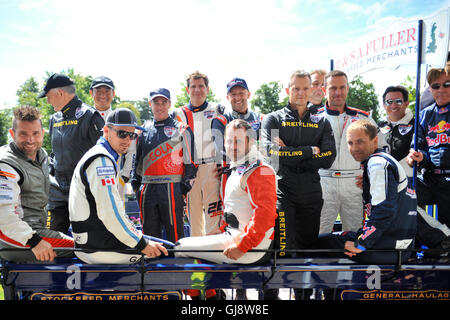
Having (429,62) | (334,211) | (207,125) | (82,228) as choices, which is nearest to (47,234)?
(82,228)

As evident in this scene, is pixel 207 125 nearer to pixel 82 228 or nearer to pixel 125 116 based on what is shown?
pixel 125 116

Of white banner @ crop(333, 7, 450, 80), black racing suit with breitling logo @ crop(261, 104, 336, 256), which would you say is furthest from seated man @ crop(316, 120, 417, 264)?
white banner @ crop(333, 7, 450, 80)

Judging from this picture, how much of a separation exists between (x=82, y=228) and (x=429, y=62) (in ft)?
12.4

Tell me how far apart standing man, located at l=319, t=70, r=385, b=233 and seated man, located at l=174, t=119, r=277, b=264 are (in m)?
1.48

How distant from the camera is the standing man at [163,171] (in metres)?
3.84

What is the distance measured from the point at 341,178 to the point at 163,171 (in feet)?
7.22

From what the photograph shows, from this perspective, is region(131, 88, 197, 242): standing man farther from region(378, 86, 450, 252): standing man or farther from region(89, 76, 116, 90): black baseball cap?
region(378, 86, 450, 252): standing man

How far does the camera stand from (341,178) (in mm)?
3748

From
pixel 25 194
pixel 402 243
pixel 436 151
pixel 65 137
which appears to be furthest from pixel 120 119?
pixel 436 151

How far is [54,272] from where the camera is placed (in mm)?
2332

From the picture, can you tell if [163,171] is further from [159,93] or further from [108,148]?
[108,148]

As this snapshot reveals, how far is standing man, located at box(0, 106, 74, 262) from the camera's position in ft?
7.75

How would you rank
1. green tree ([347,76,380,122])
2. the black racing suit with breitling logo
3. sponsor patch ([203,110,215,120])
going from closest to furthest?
the black racing suit with breitling logo
sponsor patch ([203,110,215,120])
green tree ([347,76,380,122])

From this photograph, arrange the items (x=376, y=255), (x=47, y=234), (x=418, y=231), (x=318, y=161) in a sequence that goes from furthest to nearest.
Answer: (x=318, y=161)
(x=418, y=231)
(x=47, y=234)
(x=376, y=255)
